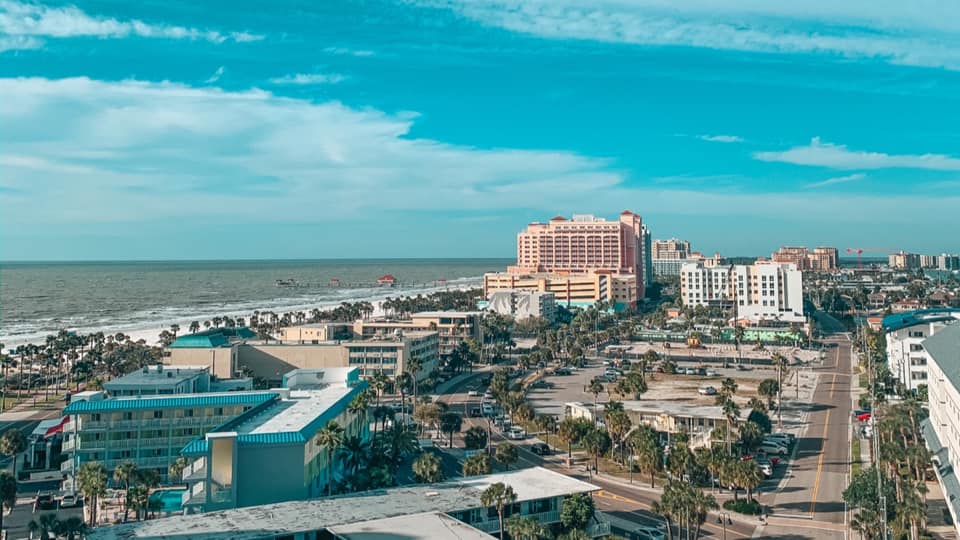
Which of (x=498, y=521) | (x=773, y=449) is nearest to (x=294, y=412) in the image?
(x=498, y=521)

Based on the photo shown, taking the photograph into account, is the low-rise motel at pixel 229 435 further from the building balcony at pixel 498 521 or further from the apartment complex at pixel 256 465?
the building balcony at pixel 498 521

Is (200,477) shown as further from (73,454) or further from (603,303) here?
(603,303)

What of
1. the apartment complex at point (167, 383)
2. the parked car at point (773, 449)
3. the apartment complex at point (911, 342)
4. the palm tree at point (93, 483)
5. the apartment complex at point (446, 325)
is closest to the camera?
the palm tree at point (93, 483)

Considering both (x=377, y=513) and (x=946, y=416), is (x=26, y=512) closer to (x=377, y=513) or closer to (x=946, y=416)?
(x=377, y=513)

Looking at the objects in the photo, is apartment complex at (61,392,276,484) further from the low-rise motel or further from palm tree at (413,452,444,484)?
palm tree at (413,452,444,484)

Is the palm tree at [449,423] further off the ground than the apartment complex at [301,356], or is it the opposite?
the apartment complex at [301,356]

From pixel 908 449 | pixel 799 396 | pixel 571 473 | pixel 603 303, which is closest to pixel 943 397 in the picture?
pixel 908 449

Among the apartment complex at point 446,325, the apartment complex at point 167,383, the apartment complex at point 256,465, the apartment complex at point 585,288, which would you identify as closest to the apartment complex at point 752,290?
the apartment complex at point 585,288
